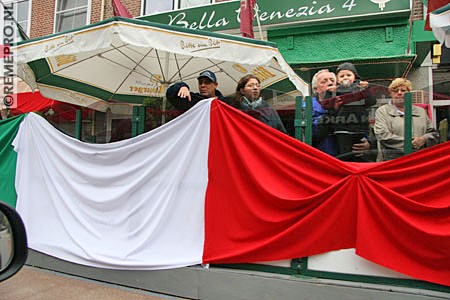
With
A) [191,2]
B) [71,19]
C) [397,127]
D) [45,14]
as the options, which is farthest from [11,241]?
[45,14]

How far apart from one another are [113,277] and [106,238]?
17.4 inches

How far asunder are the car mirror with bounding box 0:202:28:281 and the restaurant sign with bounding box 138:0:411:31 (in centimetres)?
596

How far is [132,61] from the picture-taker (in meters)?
5.62

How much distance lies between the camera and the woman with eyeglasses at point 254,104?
388cm

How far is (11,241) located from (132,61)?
358 cm

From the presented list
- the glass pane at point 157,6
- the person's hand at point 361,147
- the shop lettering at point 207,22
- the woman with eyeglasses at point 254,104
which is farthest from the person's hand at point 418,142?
the glass pane at point 157,6

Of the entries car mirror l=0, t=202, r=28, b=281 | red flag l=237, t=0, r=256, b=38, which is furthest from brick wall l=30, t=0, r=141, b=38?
car mirror l=0, t=202, r=28, b=281

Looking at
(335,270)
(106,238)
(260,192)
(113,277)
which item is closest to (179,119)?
(260,192)

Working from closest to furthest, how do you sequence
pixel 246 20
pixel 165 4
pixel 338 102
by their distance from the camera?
pixel 338 102 < pixel 246 20 < pixel 165 4

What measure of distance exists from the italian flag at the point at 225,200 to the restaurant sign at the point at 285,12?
4.38m

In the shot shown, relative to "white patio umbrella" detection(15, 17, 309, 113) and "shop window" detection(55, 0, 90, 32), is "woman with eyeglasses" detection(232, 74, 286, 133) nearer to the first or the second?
"white patio umbrella" detection(15, 17, 309, 113)

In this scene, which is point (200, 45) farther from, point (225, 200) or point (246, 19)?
point (246, 19)

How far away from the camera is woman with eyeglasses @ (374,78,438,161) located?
3.35 metres

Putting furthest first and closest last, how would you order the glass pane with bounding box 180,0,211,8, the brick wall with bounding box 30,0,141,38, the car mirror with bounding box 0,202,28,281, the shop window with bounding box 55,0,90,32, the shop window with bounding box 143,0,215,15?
the shop window with bounding box 55,0,90,32
the brick wall with bounding box 30,0,141,38
the shop window with bounding box 143,0,215,15
the glass pane with bounding box 180,0,211,8
the car mirror with bounding box 0,202,28,281
